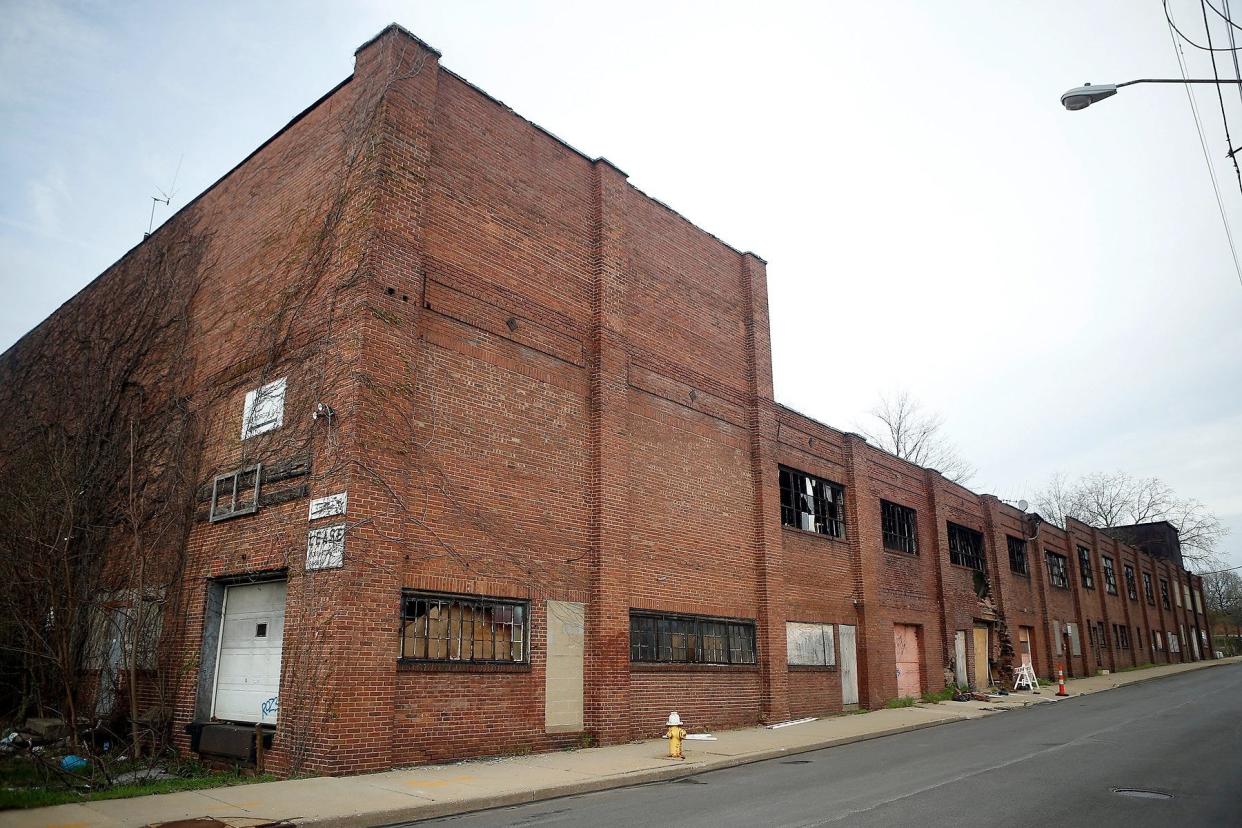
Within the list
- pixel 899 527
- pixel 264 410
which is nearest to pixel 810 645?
pixel 899 527

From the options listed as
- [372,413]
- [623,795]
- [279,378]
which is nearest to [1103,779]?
[623,795]

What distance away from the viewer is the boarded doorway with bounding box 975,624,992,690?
2905cm

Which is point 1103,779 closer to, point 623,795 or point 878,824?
point 878,824

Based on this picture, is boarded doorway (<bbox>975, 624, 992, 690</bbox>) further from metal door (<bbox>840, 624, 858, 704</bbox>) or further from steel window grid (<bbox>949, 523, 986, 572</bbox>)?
metal door (<bbox>840, 624, 858, 704</bbox>)

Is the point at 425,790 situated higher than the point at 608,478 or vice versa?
the point at 608,478

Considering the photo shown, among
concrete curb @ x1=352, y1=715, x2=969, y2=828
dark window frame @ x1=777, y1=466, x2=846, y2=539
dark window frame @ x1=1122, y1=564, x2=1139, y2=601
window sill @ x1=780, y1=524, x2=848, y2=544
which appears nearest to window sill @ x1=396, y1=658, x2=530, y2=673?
concrete curb @ x1=352, y1=715, x2=969, y2=828

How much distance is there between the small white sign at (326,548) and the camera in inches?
456

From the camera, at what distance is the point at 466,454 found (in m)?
13.6

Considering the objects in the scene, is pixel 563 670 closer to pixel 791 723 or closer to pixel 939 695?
pixel 791 723

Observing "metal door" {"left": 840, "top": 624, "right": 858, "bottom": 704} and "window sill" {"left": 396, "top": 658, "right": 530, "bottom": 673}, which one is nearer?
"window sill" {"left": 396, "top": 658, "right": 530, "bottom": 673}

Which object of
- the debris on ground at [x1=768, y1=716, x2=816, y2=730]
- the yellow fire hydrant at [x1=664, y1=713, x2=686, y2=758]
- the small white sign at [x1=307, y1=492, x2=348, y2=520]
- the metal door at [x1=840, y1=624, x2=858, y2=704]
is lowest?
the debris on ground at [x1=768, y1=716, x2=816, y2=730]

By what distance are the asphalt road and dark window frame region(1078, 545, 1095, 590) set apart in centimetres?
2782

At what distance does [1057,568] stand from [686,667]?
29072 millimetres

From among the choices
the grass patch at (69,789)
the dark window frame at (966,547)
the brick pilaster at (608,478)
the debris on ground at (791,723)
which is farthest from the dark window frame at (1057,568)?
the grass patch at (69,789)
